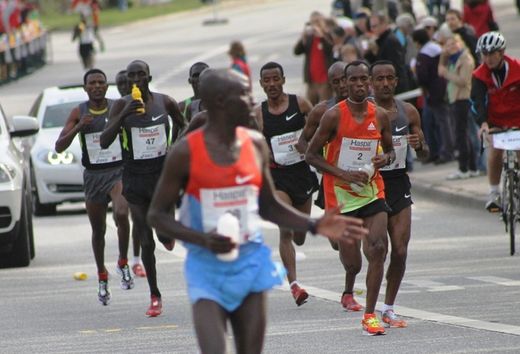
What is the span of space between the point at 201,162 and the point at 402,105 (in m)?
4.98

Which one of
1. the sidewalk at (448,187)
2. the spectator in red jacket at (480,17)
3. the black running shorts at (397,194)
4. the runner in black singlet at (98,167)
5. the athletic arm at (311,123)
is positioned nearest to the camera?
the black running shorts at (397,194)

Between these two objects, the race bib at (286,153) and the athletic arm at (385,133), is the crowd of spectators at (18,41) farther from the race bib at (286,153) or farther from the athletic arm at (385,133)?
the athletic arm at (385,133)

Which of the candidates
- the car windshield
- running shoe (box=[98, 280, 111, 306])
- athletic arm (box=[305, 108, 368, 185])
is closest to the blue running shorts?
athletic arm (box=[305, 108, 368, 185])

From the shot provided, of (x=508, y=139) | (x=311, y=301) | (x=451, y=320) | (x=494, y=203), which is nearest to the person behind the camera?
(x=451, y=320)

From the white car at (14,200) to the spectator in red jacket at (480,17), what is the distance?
12045 millimetres

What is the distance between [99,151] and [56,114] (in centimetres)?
839

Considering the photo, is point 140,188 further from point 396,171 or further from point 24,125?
point 24,125

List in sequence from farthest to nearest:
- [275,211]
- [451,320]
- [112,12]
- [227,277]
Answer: [112,12], [451,320], [275,211], [227,277]

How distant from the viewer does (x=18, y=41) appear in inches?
1889

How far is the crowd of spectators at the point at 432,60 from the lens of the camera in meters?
21.9

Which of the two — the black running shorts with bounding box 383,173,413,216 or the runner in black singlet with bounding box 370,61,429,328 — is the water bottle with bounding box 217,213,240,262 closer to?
the runner in black singlet with bounding box 370,61,429,328

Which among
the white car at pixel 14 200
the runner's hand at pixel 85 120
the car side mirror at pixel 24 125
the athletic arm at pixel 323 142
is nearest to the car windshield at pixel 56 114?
the white car at pixel 14 200

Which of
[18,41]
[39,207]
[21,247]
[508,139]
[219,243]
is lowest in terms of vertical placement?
[18,41]

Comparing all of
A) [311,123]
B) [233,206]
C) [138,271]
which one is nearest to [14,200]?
[138,271]
